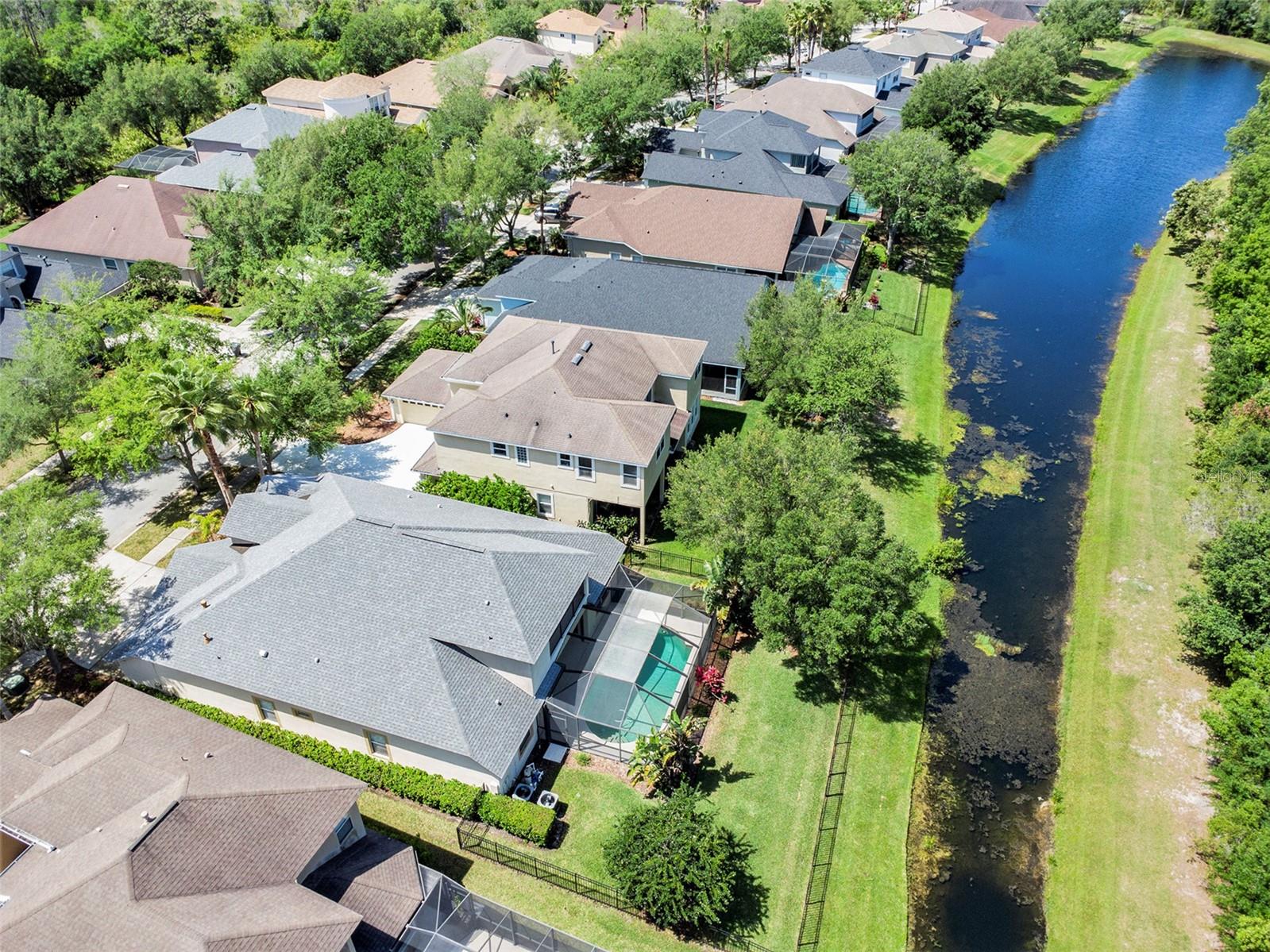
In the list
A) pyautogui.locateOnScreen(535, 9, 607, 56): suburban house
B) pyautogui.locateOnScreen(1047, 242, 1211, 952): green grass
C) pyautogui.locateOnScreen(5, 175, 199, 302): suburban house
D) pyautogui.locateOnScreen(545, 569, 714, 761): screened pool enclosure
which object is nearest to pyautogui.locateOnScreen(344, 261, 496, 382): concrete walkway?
pyautogui.locateOnScreen(5, 175, 199, 302): suburban house

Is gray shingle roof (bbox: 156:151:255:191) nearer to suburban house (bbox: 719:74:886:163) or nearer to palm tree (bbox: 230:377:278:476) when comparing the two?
palm tree (bbox: 230:377:278:476)

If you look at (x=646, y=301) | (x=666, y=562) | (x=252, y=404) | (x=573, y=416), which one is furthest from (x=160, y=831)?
(x=646, y=301)

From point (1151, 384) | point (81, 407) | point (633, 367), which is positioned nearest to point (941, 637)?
point (633, 367)

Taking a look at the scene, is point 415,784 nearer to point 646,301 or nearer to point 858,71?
point 646,301

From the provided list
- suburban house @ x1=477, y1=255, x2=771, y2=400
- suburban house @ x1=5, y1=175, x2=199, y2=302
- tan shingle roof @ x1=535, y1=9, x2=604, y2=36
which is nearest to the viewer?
suburban house @ x1=477, y1=255, x2=771, y2=400

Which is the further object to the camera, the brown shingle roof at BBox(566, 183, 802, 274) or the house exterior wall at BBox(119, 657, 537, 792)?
the brown shingle roof at BBox(566, 183, 802, 274)

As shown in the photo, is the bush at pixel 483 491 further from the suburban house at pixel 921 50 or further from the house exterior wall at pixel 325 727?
the suburban house at pixel 921 50
